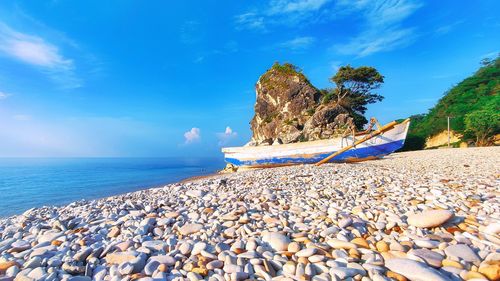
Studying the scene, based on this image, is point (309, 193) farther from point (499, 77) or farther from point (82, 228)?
point (499, 77)

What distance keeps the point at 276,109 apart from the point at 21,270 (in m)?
34.8

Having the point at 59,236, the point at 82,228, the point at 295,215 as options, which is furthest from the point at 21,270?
the point at 295,215

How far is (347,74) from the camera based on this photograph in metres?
32.9

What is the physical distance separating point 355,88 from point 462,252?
35.2m

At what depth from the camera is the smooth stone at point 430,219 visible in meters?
Result: 3.08

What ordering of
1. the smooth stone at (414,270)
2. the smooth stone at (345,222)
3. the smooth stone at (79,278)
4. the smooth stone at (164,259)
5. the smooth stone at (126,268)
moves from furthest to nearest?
the smooth stone at (345,222) → the smooth stone at (164,259) → the smooth stone at (126,268) → the smooth stone at (79,278) → the smooth stone at (414,270)

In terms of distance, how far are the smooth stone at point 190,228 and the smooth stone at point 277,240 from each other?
98cm

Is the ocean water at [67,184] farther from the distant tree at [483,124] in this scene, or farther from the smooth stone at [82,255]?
the distant tree at [483,124]

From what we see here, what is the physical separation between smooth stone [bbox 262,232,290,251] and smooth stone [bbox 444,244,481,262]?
158cm

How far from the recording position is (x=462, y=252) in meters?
2.39

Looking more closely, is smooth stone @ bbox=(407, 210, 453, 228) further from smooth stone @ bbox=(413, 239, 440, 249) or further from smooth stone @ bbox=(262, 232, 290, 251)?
smooth stone @ bbox=(262, 232, 290, 251)

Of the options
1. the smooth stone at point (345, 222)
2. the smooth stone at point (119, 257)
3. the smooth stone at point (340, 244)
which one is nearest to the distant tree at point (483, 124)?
the smooth stone at point (345, 222)

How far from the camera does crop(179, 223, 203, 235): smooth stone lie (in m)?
3.31

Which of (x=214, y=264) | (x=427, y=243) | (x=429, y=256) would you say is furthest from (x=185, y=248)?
(x=427, y=243)
